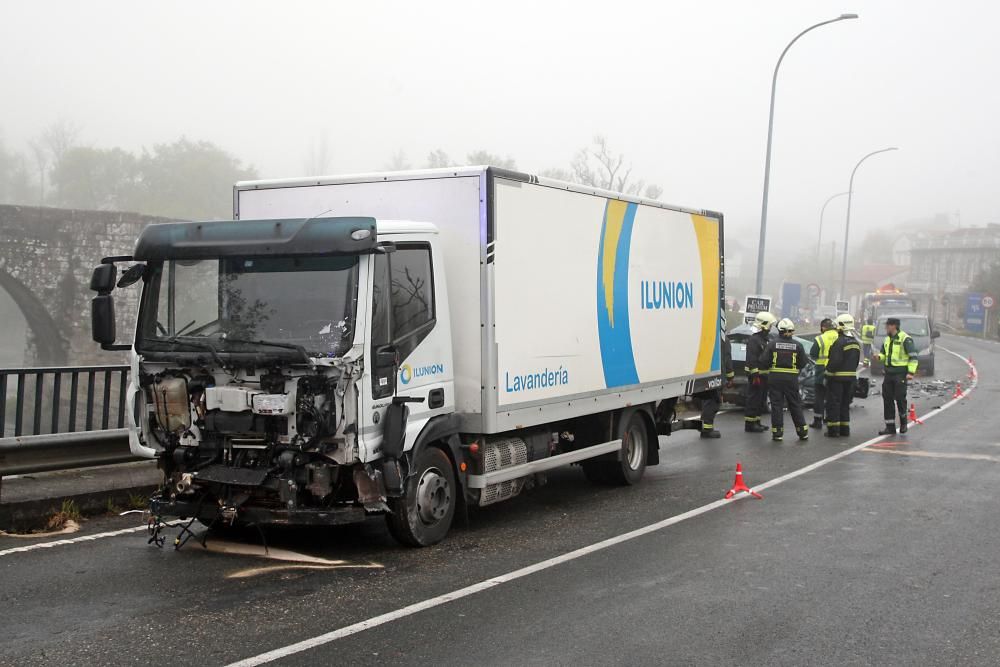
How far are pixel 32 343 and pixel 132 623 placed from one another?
3445cm

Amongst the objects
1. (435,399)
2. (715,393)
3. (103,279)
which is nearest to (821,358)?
(715,393)

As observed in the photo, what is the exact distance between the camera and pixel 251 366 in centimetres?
625

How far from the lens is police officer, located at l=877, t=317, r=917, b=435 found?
569 inches

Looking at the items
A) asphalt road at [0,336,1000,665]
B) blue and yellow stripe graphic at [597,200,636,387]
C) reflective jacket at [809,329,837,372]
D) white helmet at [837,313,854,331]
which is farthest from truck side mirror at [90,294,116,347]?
reflective jacket at [809,329,837,372]

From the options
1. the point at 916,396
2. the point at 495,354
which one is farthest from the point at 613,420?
the point at 916,396

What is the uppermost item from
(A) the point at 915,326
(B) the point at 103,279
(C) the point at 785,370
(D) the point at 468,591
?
(B) the point at 103,279

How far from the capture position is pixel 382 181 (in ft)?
25.0

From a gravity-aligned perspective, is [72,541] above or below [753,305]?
below

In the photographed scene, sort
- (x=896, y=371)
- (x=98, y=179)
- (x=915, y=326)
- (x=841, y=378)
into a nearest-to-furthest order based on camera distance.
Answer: (x=841, y=378), (x=896, y=371), (x=915, y=326), (x=98, y=179)

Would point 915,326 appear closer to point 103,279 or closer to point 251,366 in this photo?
point 251,366

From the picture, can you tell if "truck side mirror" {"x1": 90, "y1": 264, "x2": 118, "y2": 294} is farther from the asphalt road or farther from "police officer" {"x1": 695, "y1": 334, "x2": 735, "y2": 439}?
"police officer" {"x1": 695, "y1": 334, "x2": 735, "y2": 439}

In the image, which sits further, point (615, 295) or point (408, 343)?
point (615, 295)

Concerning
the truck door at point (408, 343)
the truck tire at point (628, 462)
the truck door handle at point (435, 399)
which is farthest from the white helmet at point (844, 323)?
the truck door handle at point (435, 399)

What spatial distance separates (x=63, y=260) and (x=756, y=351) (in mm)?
25257
